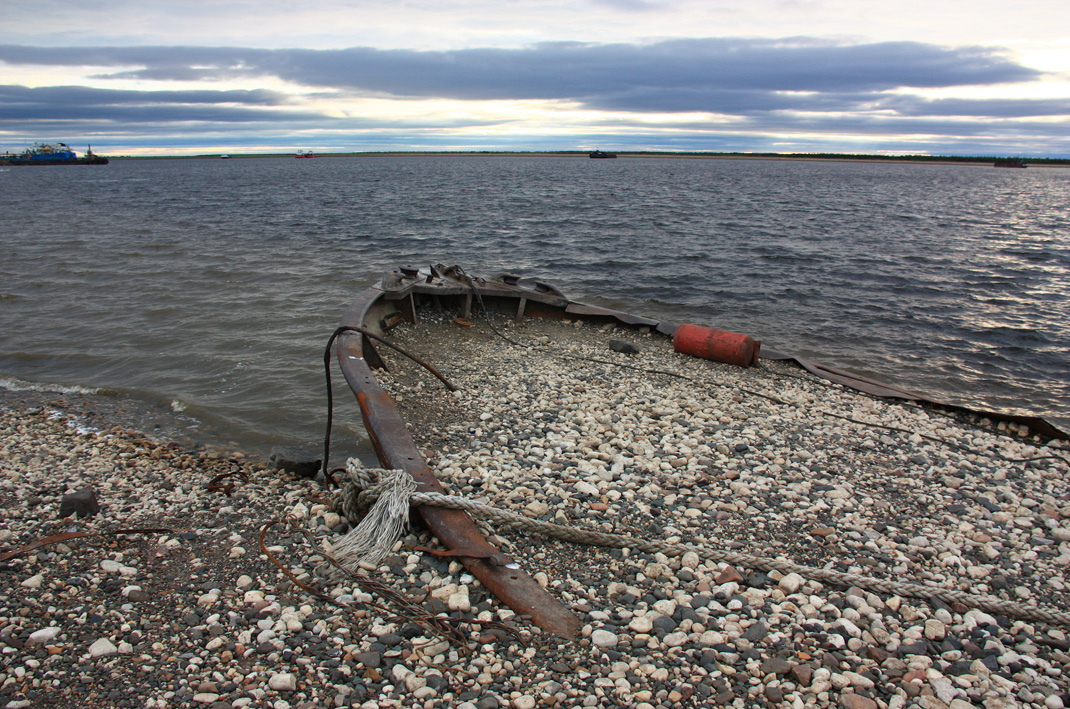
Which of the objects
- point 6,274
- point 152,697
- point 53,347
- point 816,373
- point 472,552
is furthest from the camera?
point 6,274

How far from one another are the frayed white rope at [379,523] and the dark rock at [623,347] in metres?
5.57

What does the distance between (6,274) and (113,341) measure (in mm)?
9334

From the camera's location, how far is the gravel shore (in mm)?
3350

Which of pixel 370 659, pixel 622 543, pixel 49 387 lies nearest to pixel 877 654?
pixel 622 543

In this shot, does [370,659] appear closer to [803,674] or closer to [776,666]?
[776,666]

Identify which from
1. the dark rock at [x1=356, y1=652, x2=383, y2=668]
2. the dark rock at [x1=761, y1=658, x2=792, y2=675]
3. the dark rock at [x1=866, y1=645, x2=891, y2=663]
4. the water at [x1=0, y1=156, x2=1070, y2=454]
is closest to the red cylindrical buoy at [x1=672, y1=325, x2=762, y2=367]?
the water at [x1=0, y1=156, x2=1070, y2=454]

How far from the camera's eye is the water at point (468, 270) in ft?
32.2

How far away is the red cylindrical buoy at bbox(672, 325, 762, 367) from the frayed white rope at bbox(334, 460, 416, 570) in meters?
5.98

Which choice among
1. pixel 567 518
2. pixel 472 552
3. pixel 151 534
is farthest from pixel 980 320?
pixel 151 534

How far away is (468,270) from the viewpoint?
18.7 meters

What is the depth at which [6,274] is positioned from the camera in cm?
1702

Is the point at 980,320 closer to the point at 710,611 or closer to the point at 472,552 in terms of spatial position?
the point at 710,611

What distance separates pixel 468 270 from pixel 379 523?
1469 centimetres

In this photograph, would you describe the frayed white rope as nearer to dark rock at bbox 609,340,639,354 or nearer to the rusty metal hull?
the rusty metal hull
